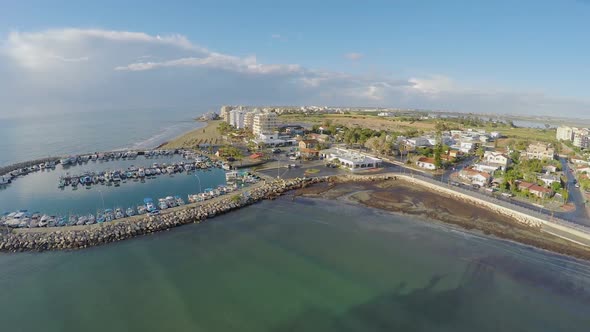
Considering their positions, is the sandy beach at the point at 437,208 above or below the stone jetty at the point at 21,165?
below

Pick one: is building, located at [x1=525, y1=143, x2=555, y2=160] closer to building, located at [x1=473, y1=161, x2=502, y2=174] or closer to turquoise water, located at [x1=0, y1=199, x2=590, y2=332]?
building, located at [x1=473, y1=161, x2=502, y2=174]

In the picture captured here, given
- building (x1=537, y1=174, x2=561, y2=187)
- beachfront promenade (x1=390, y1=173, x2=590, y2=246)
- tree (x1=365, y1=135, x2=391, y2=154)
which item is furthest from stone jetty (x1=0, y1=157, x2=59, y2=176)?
building (x1=537, y1=174, x2=561, y2=187)

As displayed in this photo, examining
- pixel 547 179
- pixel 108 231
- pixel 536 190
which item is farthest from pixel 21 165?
pixel 547 179

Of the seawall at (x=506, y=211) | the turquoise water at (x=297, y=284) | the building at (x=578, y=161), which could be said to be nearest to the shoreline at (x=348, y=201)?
the seawall at (x=506, y=211)

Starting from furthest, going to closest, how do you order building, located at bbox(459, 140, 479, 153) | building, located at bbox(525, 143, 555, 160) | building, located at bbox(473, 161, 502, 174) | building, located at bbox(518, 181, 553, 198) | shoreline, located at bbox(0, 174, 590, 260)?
building, located at bbox(459, 140, 479, 153) < building, located at bbox(525, 143, 555, 160) < building, located at bbox(473, 161, 502, 174) < building, located at bbox(518, 181, 553, 198) < shoreline, located at bbox(0, 174, 590, 260)

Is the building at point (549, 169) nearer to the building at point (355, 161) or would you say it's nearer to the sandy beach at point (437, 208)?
the sandy beach at point (437, 208)
